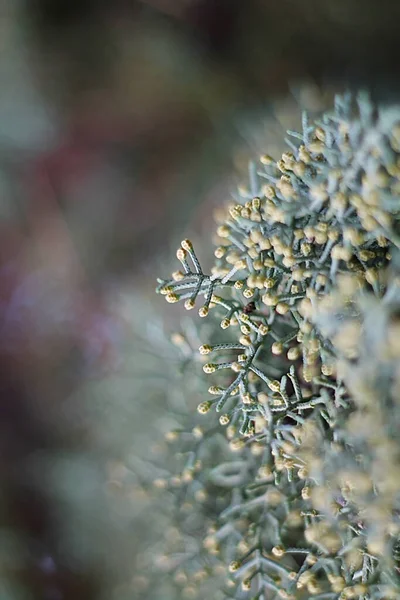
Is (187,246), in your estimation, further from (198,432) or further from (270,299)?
(198,432)

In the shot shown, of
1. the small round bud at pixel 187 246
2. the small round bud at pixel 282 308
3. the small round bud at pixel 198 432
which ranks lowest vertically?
the small round bud at pixel 198 432

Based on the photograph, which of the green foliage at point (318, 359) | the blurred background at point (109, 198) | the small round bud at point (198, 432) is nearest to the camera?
the green foliage at point (318, 359)

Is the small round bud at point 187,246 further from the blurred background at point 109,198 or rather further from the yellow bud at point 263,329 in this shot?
the blurred background at point 109,198

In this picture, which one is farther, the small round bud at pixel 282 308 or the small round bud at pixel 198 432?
the small round bud at pixel 198 432

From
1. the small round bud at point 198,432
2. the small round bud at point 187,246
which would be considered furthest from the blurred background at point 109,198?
the small round bud at point 187,246

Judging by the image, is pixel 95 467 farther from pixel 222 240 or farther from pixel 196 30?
pixel 196 30

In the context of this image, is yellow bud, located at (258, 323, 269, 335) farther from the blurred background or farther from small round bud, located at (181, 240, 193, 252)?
the blurred background
